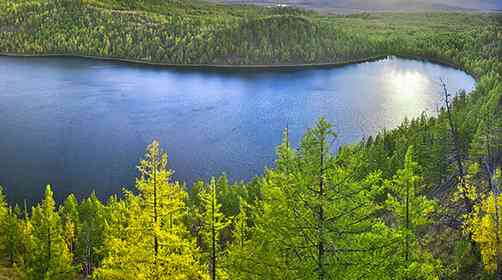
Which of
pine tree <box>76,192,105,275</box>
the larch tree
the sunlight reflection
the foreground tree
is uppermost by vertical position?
the larch tree

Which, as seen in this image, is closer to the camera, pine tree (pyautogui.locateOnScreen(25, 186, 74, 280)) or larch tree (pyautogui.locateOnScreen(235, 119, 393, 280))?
larch tree (pyautogui.locateOnScreen(235, 119, 393, 280))

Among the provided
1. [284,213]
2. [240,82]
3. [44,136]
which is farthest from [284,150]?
[240,82]

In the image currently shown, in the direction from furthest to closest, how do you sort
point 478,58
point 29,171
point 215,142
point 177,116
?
1. point 478,58
2. point 177,116
3. point 215,142
4. point 29,171

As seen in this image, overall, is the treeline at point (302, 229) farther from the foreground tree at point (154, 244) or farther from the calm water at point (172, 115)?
the calm water at point (172, 115)

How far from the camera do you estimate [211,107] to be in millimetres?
137000

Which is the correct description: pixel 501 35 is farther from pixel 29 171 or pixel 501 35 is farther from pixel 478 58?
pixel 29 171

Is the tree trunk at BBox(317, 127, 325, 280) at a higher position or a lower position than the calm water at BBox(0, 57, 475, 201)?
higher

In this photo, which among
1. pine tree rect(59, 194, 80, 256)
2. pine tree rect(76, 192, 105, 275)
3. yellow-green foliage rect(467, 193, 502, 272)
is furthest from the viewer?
pine tree rect(59, 194, 80, 256)

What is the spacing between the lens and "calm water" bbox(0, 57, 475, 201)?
88.0 m

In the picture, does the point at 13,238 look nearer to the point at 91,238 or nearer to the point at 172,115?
the point at 91,238

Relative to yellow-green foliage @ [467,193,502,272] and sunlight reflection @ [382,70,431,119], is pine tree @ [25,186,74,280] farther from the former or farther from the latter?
sunlight reflection @ [382,70,431,119]

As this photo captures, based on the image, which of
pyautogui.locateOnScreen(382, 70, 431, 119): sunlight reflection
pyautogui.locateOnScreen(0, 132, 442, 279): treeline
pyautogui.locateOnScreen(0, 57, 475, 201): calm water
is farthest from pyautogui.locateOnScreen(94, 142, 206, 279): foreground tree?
pyautogui.locateOnScreen(382, 70, 431, 119): sunlight reflection

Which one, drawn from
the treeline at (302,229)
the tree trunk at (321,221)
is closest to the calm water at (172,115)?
the treeline at (302,229)

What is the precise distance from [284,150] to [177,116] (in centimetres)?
10974
